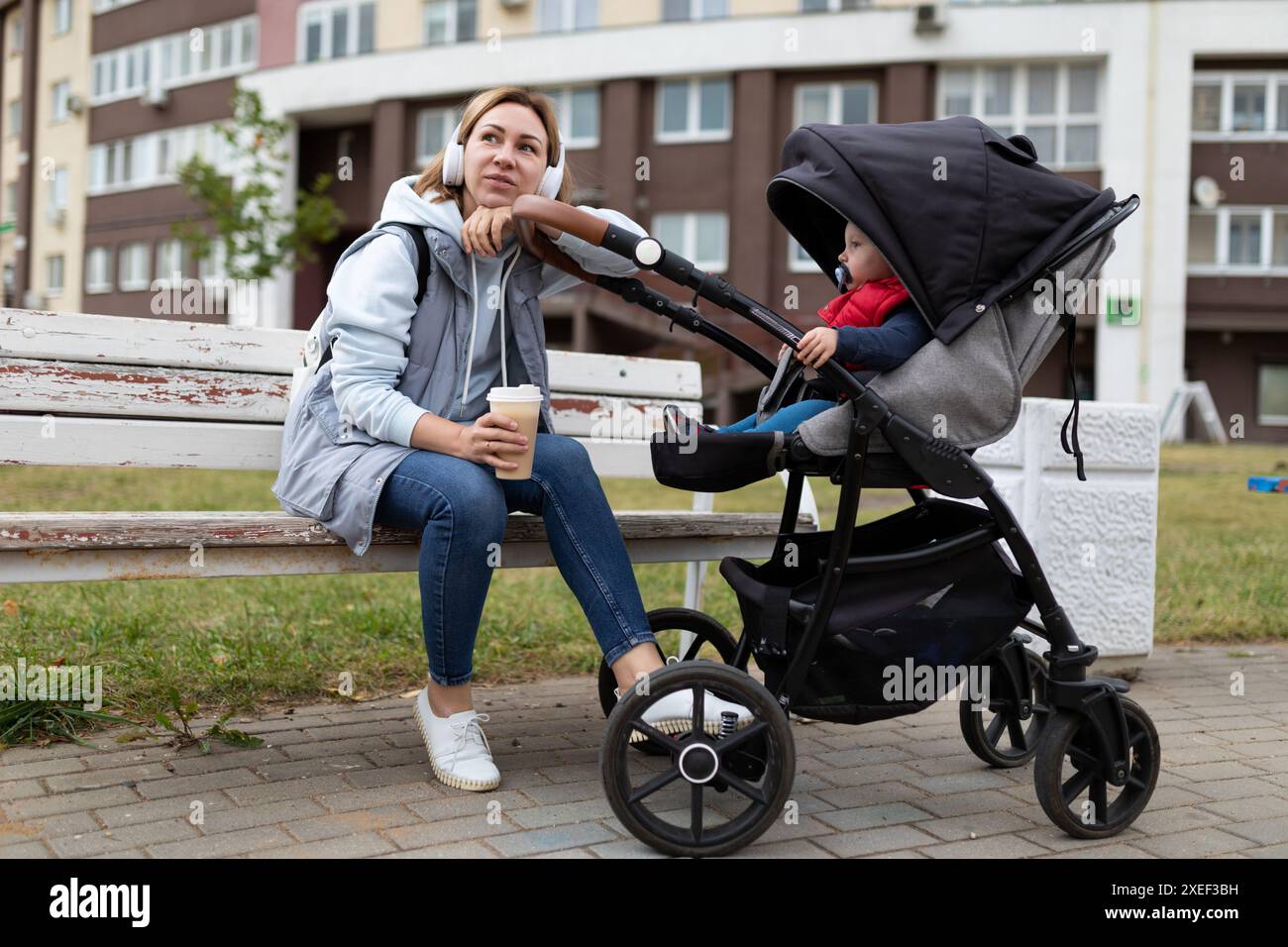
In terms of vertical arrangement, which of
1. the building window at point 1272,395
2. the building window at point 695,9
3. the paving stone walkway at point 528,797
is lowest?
the paving stone walkway at point 528,797

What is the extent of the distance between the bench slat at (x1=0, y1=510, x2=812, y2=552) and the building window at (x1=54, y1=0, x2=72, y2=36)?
40857mm

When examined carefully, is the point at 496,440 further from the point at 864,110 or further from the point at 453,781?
the point at 864,110


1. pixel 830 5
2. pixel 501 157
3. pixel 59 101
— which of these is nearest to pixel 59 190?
pixel 59 101

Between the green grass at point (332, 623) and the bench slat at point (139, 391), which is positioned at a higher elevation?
the bench slat at point (139, 391)

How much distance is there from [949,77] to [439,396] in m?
25.1

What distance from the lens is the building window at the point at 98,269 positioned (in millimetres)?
36250

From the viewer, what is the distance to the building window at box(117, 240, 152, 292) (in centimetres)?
3497

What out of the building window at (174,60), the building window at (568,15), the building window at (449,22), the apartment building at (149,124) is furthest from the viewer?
the apartment building at (149,124)

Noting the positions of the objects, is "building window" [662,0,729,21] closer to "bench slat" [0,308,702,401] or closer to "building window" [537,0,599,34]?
"building window" [537,0,599,34]

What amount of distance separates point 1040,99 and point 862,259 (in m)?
25.4

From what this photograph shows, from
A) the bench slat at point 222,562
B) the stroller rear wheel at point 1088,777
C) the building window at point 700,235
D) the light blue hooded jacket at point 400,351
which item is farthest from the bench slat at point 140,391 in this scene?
the building window at point 700,235

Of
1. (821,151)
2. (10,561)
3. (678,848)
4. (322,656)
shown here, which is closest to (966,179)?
(821,151)

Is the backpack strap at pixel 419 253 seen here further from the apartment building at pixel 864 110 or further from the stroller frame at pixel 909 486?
the apartment building at pixel 864 110

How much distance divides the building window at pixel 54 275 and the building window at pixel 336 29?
1265 centimetres
